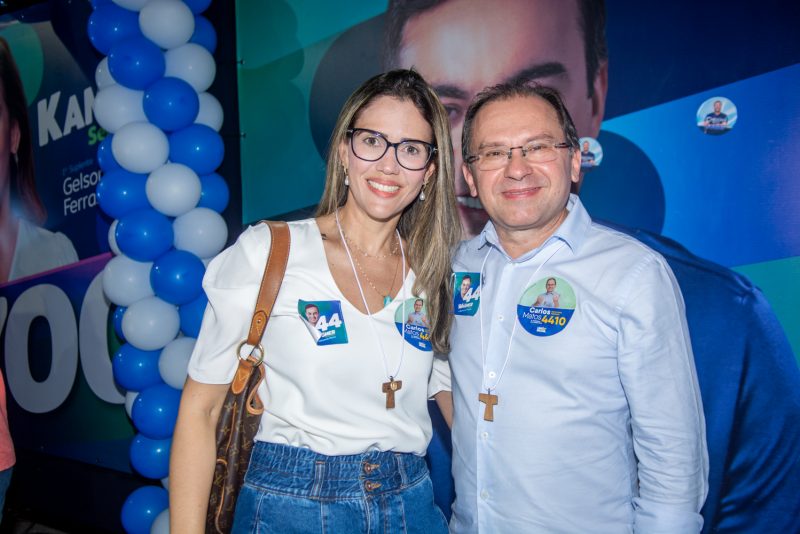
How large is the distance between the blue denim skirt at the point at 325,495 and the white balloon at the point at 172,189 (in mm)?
1872

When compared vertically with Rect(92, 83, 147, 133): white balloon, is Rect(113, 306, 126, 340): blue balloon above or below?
below

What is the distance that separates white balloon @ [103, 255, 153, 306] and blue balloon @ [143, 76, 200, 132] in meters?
0.77

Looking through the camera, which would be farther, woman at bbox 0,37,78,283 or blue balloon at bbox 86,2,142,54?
woman at bbox 0,37,78,283

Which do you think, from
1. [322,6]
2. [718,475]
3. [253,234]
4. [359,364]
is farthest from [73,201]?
[718,475]

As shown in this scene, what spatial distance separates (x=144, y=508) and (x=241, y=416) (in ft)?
6.95

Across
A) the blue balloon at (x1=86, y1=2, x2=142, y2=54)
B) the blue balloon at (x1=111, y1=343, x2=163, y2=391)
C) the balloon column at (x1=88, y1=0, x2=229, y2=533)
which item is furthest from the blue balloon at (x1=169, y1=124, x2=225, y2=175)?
the blue balloon at (x1=111, y1=343, x2=163, y2=391)

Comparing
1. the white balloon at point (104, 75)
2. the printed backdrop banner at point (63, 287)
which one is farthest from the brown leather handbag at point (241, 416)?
the printed backdrop banner at point (63, 287)

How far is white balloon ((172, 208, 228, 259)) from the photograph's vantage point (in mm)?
3027

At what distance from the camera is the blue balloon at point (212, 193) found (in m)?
3.15

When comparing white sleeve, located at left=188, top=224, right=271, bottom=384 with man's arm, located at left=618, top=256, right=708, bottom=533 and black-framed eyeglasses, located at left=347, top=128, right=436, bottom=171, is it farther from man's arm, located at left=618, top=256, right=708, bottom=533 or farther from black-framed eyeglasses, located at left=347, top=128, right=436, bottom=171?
man's arm, located at left=618, top=256, right=708, bottom=533

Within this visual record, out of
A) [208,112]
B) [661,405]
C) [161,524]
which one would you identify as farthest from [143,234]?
[661,405]

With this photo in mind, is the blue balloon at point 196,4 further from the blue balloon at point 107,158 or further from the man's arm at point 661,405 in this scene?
the man's arm at point 661,405

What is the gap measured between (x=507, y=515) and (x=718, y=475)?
1.26 metres

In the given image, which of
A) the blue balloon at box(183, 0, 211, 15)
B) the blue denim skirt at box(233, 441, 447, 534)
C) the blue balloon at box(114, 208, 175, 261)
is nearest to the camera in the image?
the blue denim skirt at box(233, 441, 447, 534)
